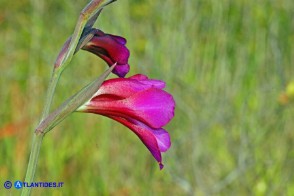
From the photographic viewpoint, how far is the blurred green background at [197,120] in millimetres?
2887

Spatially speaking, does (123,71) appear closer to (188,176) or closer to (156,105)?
(156,105)

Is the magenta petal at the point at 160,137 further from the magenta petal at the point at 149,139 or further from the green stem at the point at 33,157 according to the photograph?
the green stem at the point at 33,157

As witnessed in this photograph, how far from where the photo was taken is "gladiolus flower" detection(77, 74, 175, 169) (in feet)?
3.45

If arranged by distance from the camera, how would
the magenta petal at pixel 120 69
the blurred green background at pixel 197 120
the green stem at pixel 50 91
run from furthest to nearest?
the blurred green background at pixel 197 120 < the magenta petal at pixel 120 69 < the green stem at pixel 50 91

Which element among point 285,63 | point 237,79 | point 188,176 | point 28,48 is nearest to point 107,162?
point 188,176

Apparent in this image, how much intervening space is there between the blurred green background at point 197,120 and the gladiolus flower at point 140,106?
163 centimetres

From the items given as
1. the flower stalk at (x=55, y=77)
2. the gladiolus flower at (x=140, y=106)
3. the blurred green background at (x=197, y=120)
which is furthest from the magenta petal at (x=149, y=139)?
the blurred green background at (x=197, y=120)

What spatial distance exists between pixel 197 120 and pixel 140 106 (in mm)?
1862

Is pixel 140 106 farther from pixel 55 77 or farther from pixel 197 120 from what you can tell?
pixel 197 120

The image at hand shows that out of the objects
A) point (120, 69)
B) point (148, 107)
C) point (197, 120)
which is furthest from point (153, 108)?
point (197, 120)

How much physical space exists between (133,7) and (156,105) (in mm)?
2786

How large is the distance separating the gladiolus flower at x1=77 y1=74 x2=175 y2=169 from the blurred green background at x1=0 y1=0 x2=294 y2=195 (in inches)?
64.3

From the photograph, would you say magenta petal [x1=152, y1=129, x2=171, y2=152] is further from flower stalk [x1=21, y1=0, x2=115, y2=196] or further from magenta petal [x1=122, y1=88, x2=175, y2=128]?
flower stalk [x1=21, y1=0, x2=115, y2=196]

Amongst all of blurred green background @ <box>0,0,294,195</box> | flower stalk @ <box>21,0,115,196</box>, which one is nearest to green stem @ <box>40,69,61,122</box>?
flower stalk @ <box>21,0,115,196</box>
